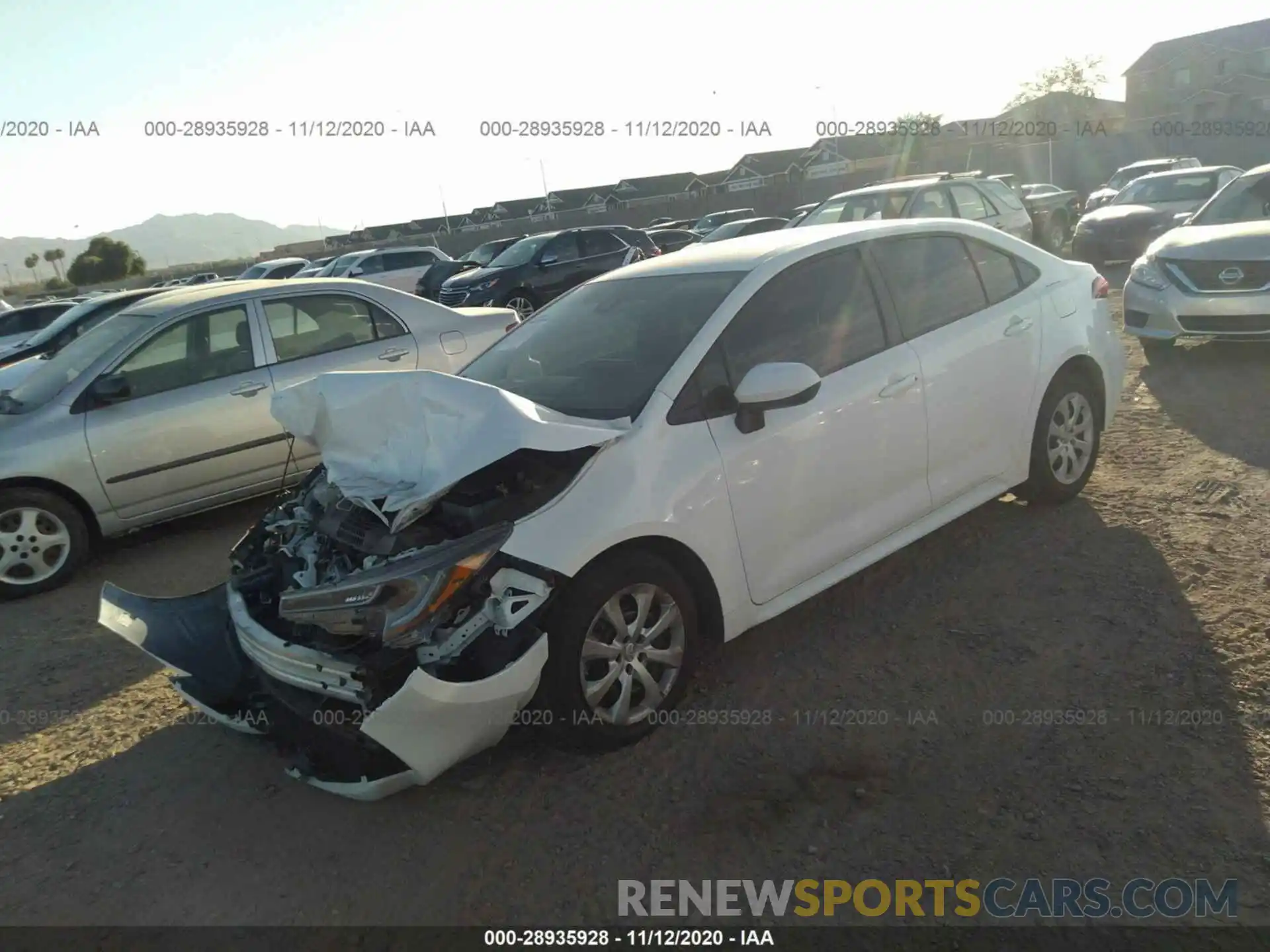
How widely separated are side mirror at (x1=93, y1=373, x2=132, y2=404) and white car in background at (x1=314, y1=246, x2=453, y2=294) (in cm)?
1540

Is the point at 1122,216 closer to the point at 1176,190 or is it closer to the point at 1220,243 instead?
the point at 1176,190

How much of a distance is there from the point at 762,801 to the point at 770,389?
4.60 ft

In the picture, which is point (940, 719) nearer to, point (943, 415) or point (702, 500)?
point (702, 500)

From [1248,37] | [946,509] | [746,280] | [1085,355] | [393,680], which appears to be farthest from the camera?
[1248,37]

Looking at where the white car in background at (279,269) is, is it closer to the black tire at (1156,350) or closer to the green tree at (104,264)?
the black tire at (1156,350)

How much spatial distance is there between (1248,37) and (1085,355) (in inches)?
2585

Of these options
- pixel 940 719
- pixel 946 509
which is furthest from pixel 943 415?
pixel 940 719

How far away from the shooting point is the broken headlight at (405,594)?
2785 mm

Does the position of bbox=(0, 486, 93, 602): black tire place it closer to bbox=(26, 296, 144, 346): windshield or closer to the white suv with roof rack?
bbox=(26, 296, 144, 346): windshield

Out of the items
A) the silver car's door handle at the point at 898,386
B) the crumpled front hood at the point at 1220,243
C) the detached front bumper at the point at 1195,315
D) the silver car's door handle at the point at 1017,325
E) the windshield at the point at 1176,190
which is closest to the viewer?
the silver car's door handle at the point at 898,386

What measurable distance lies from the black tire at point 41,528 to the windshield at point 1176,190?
16.7m

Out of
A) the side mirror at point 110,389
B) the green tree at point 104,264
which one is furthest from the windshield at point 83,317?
the green tree at point 104,264

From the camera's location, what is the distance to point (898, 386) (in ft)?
12.8

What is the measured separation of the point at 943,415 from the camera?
4.12m
